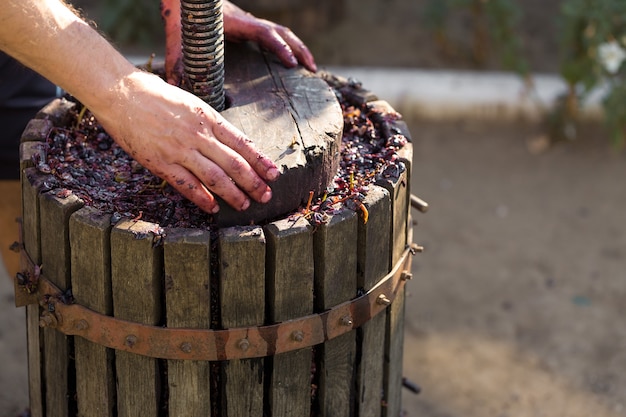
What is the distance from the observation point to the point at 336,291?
2375 mm

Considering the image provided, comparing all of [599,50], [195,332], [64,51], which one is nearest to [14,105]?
[64,51]

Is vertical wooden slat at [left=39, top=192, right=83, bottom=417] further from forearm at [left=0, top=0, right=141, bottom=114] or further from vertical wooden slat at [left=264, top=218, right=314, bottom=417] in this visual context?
vertical wooden slat at [left=264, top=218, right=314, bottom=417]

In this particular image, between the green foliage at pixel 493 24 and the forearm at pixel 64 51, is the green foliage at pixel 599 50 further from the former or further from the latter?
the forearm at pixel 64 51

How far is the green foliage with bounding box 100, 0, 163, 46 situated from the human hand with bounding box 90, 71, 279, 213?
3.86 metres

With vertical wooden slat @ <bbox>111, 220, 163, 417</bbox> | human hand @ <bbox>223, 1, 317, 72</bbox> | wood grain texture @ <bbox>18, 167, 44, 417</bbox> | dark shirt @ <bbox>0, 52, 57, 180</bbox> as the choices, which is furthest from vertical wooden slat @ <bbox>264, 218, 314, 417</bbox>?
dark shirt @ <bbox>0, 52, 57, 180</bbox>

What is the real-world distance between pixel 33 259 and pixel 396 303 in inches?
37.8

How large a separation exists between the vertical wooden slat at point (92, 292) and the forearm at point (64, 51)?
29cm

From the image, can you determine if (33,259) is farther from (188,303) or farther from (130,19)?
(130,19)

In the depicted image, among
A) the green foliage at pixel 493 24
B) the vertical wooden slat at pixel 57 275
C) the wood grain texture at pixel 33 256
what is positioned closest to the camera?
the vertical wooden slat at pixel 57 275

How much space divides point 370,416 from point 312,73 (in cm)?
101

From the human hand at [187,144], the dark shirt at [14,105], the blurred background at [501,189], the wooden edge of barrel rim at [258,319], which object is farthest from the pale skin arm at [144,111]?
the blurred background at [501,189]

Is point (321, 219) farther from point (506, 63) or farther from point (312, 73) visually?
point (506, 63)

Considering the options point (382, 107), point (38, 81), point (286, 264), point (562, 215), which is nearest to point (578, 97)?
point (562, 215)

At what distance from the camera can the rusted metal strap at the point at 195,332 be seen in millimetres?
2277
